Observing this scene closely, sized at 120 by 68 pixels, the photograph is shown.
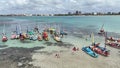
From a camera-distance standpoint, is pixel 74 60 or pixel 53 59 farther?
pixel 53 59

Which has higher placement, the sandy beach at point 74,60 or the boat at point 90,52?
the boat at point 90,52

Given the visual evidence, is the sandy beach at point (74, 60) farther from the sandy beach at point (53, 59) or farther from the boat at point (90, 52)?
the boat at point (90, 52)

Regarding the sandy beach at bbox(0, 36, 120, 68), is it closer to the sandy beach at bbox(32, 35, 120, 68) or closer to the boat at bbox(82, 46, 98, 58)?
the sandy beach at bbox(32, 35, 120, 68)

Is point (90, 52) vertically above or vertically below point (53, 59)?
above

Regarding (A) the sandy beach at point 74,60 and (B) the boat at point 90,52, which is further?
(B) the boat at point 90,52

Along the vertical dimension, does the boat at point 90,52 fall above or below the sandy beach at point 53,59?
above

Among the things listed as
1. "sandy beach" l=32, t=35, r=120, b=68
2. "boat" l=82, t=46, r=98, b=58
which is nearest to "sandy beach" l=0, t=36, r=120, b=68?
"sandy beach" l=32, t=35, r=120, b=68

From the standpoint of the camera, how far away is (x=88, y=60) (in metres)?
27.7

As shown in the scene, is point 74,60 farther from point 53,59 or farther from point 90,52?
point 90,52

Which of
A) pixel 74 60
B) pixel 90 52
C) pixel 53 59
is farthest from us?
pixel 90 52

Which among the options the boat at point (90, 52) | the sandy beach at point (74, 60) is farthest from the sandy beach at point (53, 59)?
the boat at point (90, 52)

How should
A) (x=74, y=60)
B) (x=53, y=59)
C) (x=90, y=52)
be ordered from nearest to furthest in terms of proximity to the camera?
(x=74, y=60) < (x=53, y=59) < (x=90, y=52)

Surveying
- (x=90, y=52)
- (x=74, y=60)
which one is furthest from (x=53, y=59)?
(x=90, y=52)

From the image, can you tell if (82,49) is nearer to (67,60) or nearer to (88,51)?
(88,51)
